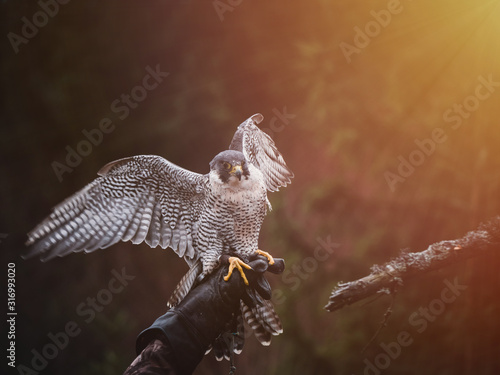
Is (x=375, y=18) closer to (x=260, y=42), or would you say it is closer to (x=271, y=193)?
(x=260, y=42)

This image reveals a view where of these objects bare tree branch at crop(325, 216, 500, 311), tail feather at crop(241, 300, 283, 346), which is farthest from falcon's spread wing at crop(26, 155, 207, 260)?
bare tree branch at crop(325, 216, 500, 311)

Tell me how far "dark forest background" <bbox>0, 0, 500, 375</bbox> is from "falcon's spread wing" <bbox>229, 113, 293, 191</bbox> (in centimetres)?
7

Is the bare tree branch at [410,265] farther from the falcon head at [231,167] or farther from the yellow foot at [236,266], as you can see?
the falcon head at [231,167]

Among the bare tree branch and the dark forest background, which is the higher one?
the dark forest background

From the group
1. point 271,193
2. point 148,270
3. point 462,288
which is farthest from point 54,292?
point 462,288

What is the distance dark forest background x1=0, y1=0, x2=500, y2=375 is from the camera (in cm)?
248

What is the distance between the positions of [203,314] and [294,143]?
0.99 metres

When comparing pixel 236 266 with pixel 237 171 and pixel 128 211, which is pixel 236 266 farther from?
pixel 128 211

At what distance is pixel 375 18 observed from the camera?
258 cm

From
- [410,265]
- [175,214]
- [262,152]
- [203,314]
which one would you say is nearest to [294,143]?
[262,152]

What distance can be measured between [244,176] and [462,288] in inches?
48.3

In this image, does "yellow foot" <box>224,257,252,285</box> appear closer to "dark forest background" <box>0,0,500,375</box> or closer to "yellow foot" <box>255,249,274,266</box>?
"yellow foot" <box>255,249,274,266</box>

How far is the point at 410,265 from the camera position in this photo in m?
2.43

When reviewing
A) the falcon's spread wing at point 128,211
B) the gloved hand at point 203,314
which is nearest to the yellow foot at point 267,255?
the gloved hand at point 203,314
